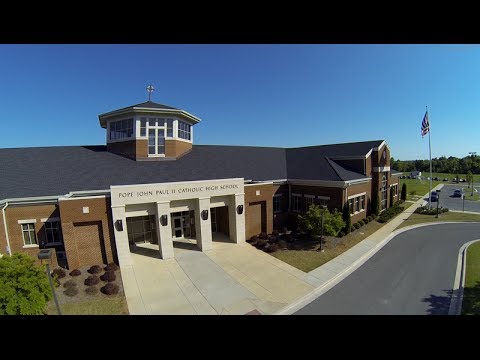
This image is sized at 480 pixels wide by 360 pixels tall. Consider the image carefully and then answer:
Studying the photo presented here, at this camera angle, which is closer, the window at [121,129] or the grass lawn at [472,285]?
the grass lawn at [472,285]

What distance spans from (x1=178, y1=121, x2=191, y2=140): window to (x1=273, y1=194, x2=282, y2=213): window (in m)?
A: 11.2

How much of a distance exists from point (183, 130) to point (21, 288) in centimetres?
1792

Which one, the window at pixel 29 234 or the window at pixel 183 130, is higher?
the window at pixel 183 130

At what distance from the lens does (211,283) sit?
13.4m

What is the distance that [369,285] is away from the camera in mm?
12867

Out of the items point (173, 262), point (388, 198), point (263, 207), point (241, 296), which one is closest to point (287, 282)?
point (241, 296)

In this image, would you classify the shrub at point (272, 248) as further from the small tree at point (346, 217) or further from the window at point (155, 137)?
the window at point (155, 137)

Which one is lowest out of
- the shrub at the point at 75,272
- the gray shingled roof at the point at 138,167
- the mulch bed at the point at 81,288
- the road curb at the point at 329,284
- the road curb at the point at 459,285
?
the road curb at the point at 459,285

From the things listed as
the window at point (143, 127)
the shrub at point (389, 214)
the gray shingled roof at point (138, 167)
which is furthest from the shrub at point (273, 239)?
the window at point (143, 127)

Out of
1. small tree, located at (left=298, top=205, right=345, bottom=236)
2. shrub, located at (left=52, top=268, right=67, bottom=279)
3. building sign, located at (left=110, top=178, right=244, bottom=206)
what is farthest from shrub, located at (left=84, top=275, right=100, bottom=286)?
small tree, located at (left=298, top=205, right=345, bottom=236)

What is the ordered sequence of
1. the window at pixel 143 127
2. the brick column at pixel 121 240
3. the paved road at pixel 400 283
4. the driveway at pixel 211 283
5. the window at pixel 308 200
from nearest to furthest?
the paved road at pixel 400 283, the driveway at pixel 211 283, the brick column at pixel 121 240, the window at pixel 143 127, the window at pixel 308 200

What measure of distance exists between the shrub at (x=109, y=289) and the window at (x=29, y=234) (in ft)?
25.8

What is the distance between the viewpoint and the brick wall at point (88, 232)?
1547cm
